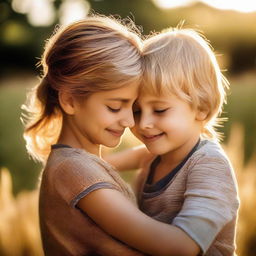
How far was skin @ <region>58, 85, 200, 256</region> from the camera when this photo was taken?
2.27 m

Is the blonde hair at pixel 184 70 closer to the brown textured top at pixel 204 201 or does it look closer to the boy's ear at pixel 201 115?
the boy's ear at pixel 201 115

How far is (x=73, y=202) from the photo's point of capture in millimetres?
2357

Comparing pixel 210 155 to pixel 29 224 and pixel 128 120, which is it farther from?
pixel 29 224

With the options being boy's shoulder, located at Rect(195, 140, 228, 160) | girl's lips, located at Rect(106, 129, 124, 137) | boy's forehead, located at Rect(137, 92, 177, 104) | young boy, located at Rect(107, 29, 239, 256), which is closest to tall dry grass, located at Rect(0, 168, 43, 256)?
young boy, located at Rect(107, 29, 239, 256)

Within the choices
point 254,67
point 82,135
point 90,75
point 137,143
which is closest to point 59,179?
point 82,135

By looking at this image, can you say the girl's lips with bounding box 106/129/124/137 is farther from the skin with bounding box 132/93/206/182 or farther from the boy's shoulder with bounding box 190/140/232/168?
the boy's shoulder with bounding box 190/140/232/168

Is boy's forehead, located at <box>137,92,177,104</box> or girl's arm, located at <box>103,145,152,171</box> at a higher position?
boy's forehead, located at <box>137,92,177,104</box>

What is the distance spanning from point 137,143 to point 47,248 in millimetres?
2277

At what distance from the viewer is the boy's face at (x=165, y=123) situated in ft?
8.78

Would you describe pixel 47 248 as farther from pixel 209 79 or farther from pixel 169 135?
pixel 209 79

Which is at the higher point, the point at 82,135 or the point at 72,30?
the point at 72,30

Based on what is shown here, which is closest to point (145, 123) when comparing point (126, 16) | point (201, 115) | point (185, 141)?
point (185, 141)

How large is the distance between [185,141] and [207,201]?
0.51m

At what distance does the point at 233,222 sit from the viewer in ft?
8.46
